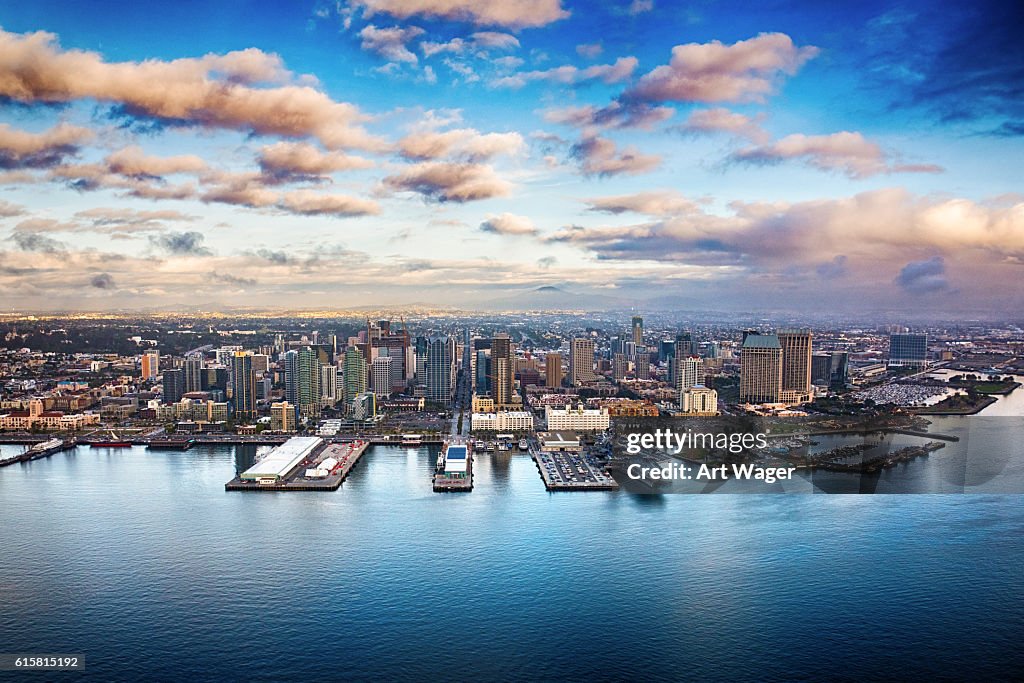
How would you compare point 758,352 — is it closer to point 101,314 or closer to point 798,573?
point 798,573

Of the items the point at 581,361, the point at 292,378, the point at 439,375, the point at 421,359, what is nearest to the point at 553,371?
the point at 581,361

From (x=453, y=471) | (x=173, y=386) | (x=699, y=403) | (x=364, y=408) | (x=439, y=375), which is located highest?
(x=439, y=375)

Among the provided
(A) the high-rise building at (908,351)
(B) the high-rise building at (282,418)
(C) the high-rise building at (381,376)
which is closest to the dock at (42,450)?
(B) the high-rise building at (282,418)

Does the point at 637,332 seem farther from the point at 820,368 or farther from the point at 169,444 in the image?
the point at 169,444

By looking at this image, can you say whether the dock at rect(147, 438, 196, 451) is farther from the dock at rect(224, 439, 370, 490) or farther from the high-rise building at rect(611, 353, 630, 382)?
the high-rise building at rect(611, 353, 630, 382)

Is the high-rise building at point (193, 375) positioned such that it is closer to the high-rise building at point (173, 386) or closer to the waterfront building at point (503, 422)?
the high-rise building at point (173, 386)
